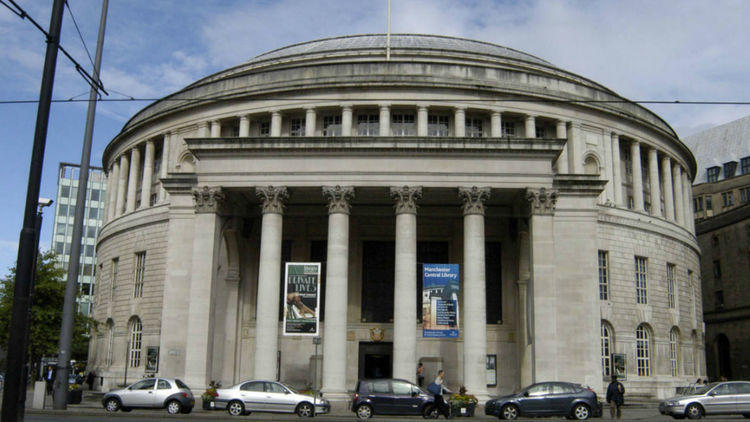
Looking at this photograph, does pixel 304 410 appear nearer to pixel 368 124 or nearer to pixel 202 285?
pixel 202 285

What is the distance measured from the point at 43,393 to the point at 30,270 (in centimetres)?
1889

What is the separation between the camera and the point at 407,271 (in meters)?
32.2

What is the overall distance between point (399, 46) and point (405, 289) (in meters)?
25.4

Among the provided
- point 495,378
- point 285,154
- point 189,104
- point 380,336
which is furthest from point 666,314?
point 189,104

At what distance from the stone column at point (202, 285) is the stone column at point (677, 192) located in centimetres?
3690

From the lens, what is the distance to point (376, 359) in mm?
39125

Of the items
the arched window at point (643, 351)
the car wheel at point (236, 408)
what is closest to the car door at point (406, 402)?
the car wheel at point (236, 408)

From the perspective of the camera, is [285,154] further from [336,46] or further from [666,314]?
[666,314]

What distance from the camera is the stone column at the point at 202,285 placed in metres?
32.5

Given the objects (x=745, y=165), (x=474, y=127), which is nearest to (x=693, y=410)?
(x=474, y=127)

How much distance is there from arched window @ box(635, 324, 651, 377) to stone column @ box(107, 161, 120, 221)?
40.1 metres

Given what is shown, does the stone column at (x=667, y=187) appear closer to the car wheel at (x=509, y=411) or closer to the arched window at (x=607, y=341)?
the arched window at (x=607, y=341)

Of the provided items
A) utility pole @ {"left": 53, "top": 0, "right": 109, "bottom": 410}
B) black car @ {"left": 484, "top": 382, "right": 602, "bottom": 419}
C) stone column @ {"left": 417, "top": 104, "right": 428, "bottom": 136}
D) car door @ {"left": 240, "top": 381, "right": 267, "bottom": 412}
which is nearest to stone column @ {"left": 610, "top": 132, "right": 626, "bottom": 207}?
stone column @ {"left": 417, "top": 104, "right": 428, "bottom": 136}

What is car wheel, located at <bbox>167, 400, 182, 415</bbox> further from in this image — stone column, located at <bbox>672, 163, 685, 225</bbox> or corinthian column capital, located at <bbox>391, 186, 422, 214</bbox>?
stone column, located at <bbox>672, 163, 685, 225</bbox>
